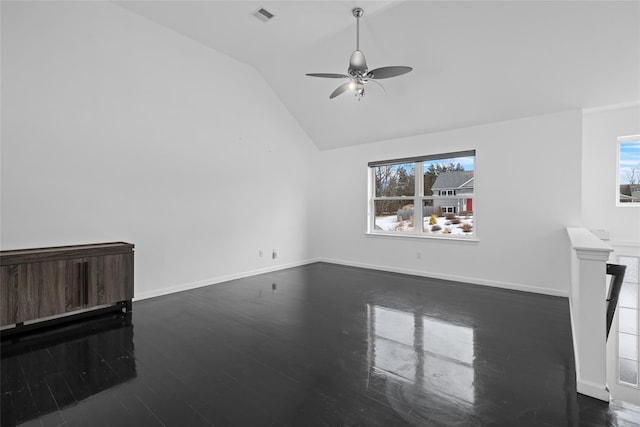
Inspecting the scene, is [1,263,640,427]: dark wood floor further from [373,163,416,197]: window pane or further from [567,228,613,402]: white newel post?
[373,163,416,197]: window pane

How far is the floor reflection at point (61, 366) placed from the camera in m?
1.99

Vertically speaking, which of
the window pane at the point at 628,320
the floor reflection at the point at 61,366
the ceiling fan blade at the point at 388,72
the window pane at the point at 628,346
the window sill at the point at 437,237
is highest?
the ceiling fan blade at the point at 388,72

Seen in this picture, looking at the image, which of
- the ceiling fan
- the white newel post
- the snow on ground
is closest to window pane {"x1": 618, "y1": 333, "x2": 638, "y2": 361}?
the snow on ground

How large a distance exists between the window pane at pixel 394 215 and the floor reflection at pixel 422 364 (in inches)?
105

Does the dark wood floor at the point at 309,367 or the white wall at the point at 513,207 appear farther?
the white wall at the point at 513,207

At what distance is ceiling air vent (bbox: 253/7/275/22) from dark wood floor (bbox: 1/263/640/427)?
364 centimetres

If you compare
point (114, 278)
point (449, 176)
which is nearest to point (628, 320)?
point (449, 176)

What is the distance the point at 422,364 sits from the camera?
2414 mm

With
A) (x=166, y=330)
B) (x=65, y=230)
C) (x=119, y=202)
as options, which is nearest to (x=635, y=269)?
(x=166, y=330)

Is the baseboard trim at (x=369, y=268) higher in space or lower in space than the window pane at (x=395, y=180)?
lower

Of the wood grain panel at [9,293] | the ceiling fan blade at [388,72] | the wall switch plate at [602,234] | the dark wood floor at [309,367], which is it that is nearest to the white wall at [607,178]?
the wall switch plate at [602,234]

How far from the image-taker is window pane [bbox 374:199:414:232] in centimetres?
591

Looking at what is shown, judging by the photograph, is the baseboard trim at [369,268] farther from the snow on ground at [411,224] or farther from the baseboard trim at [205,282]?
the snow on ground at [411,224]

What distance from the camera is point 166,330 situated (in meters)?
3.14
